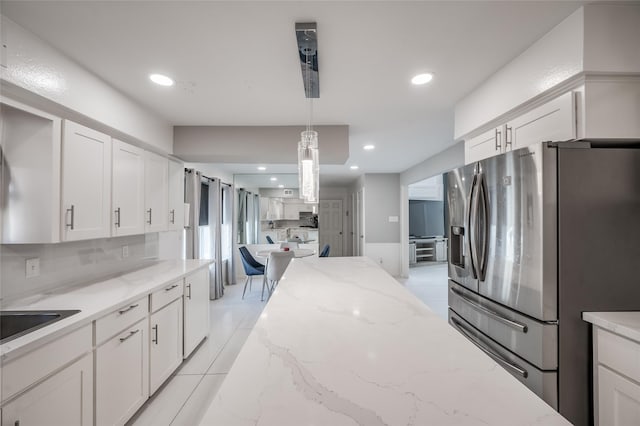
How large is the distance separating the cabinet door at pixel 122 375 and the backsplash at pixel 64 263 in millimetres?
664

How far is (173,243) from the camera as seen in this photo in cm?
359

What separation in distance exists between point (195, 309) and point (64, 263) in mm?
1155

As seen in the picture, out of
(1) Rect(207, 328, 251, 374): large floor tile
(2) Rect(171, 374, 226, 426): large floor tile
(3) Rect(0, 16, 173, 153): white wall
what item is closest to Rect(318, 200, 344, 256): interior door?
(1) Rect(207, 328, 251, 374): large floor tile

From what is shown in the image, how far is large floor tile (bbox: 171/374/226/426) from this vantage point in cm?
186

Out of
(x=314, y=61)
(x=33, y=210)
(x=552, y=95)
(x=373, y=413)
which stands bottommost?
(x=373, y=413)

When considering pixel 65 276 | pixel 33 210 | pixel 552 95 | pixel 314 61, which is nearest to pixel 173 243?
pixel 65 276

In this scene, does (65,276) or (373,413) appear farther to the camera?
(65,276)

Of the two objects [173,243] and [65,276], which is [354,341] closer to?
[65,276]

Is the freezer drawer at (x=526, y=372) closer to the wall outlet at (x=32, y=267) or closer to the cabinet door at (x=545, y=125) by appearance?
the cabinet door at (x=545, y=125)

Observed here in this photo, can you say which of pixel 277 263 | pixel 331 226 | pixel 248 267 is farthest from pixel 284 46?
pixel 331 226

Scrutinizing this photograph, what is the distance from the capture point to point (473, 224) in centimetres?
185

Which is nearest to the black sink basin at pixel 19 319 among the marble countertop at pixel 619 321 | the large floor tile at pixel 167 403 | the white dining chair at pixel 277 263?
the large floor tile at pixel 167 403

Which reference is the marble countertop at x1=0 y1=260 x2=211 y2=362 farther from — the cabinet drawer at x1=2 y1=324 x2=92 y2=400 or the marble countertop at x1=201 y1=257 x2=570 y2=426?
the marble countertop at x1=201 y1=257 x2=570 y2=426

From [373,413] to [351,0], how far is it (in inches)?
62.4
